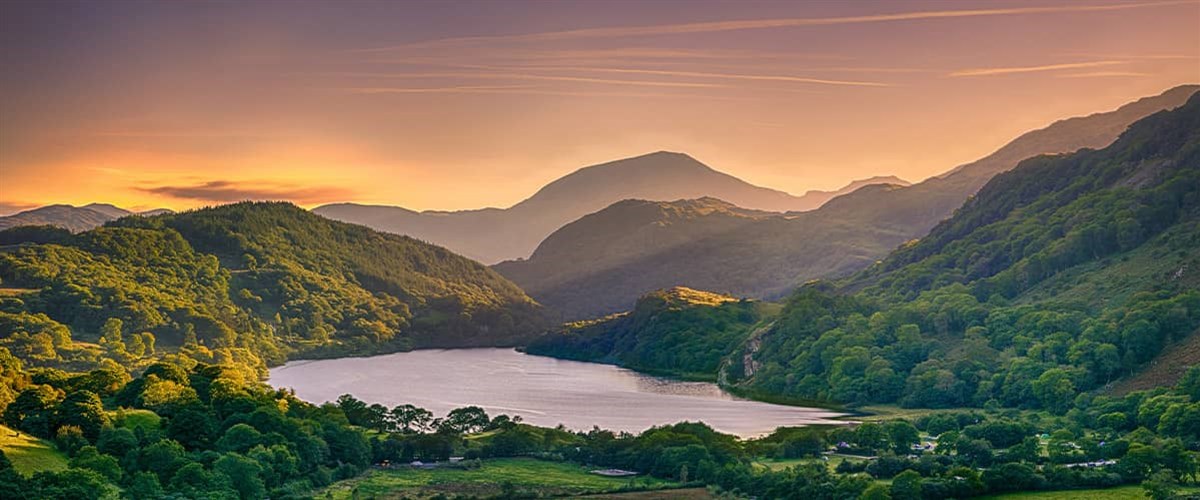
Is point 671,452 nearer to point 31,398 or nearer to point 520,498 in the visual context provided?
point 520,498

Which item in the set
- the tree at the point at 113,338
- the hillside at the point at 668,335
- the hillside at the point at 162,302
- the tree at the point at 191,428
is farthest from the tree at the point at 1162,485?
the tree at the point at 113,338

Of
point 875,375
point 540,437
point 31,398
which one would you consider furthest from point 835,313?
point 31,398

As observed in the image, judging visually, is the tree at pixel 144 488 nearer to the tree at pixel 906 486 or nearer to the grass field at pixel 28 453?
the grass field at pixel 28 453

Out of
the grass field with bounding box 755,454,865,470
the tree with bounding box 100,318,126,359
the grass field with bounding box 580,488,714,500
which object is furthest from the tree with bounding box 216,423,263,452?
the tree with bounding box 100,318,126,359

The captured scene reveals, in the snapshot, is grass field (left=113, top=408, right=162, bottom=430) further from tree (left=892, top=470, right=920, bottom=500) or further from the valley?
tree (left=892, top=470, right=920, bottom=500)

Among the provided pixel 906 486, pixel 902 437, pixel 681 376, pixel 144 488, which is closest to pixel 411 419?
pixel 144 488
